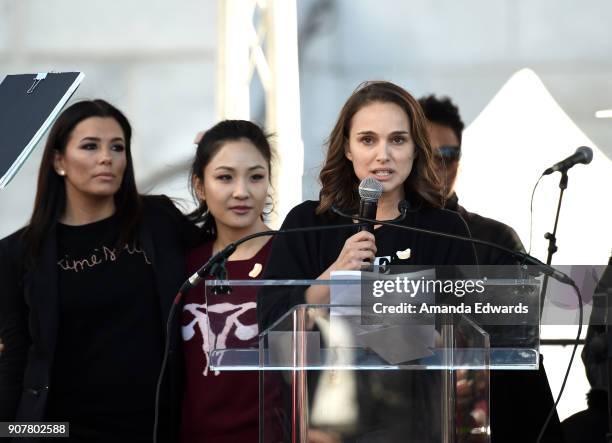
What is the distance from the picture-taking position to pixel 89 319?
2885mm

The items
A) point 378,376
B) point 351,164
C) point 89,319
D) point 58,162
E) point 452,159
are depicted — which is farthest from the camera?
point 452,159

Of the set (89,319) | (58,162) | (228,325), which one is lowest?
(228,325)

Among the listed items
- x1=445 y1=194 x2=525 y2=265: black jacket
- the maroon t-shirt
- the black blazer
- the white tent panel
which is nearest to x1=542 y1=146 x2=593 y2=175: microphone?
x1=445 y1=194 x2=525 y2=265: black jacket

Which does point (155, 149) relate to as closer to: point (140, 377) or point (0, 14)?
point (0, 14)

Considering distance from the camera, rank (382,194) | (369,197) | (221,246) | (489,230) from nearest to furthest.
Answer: (369,197)
(382,194)
(221,246)
(489,230)

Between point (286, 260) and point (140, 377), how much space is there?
62 centimetres

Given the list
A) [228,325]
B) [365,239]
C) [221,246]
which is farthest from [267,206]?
[228,325]

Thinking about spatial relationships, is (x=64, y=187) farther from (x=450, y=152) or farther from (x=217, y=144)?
(x=450, y=152)

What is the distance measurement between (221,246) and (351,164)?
475 mm

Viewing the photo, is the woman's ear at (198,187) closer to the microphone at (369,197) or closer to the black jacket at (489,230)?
the black jacket at (489,230)

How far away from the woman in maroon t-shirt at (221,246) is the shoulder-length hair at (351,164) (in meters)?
0.30

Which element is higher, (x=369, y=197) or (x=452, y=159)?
(x=452, y=159)

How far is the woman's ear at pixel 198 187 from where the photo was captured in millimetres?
3122

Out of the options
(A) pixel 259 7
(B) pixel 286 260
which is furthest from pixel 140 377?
(A) pixel 259 7
